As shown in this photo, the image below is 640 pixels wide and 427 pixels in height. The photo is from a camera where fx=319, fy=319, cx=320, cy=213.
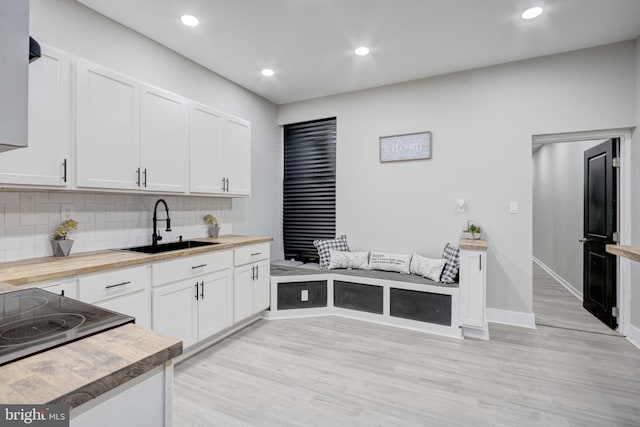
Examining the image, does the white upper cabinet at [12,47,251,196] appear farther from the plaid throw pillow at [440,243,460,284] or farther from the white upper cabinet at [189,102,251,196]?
the plaid throw pillow at [440,243,460,284]

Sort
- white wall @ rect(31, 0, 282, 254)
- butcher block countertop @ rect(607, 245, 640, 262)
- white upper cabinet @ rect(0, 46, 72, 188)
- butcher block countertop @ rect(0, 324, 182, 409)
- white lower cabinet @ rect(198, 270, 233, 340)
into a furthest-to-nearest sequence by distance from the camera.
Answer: white lower cabinet @ rect(198, 270, 233, 340) < white wall @ rect(31, 0, 282, 254) < white upper cabinet @ rect(0, 46, 72, 188) < butcher block countertop @ rect(607, 245, 640, 262) < butcher block countertop @ rect(0, 324, 182, 409)

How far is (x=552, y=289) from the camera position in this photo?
4.91m

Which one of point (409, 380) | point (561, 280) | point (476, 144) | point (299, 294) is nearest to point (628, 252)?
point (409, 380)

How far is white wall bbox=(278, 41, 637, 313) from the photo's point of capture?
317 cm

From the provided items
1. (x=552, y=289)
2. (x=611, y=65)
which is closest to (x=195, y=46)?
(x=611, y=65)

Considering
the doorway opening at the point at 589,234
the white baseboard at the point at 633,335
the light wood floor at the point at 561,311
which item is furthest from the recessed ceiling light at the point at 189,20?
the white baseboard at the point at 633,335

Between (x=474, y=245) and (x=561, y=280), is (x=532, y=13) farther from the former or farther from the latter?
(x=561, y=280)

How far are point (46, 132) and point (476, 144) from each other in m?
3.84

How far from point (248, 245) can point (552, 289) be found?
4.68 m

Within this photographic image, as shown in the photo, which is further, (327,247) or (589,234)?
(327,247)

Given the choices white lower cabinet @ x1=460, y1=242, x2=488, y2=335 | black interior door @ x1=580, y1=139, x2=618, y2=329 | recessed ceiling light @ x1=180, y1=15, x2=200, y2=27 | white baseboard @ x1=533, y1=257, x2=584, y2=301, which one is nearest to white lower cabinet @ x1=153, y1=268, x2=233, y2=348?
recessed ceiling light @ x1=180, y1=15, x2=200, y2=27

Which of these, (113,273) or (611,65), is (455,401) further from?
(611,65)

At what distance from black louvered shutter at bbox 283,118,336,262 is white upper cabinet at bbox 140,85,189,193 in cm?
199

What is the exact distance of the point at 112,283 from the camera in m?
2.03
